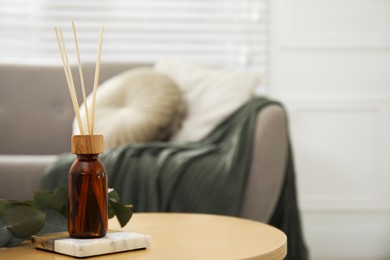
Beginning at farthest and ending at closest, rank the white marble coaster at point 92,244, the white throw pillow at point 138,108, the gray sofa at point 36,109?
1. the gray sofa at point 36,109
2. the white throw pillow at point 138,108
3. the white marble coaster at point 92,244

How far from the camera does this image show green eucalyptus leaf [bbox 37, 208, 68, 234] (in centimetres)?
105

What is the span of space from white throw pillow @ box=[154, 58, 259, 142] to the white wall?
70cm

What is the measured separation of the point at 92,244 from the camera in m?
0.90

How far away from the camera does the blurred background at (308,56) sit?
132 inches

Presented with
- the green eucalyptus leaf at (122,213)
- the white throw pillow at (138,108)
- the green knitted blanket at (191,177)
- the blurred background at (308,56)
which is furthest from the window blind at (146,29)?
the green eucalyptus leaf at (122,213)

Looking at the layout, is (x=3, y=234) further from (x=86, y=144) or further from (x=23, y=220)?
(x=86, y=144)

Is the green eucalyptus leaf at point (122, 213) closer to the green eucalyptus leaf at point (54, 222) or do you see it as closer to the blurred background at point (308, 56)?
the green eucalyptus leaf at point (54, 222)

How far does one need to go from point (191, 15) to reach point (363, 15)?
3.01ft

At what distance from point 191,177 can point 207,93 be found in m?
0.68

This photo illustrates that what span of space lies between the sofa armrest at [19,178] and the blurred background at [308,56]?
110 cm

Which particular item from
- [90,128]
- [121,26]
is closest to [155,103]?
[121,26]

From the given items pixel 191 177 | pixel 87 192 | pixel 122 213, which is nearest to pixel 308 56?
pixel 191 177

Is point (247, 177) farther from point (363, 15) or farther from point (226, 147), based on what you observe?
point (363, 15)

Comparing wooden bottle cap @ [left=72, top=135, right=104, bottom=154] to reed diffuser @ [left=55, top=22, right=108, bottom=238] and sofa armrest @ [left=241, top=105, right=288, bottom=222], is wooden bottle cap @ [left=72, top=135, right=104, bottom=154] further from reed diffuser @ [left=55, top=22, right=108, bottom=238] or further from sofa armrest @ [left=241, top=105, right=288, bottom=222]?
sofa armrest @ [left=241, top=105, right=288, bottom=222]
